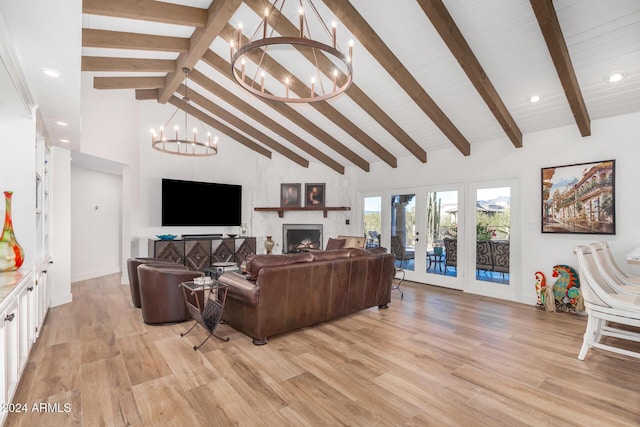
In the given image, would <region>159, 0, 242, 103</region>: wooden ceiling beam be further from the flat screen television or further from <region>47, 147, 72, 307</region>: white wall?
the flat screen television

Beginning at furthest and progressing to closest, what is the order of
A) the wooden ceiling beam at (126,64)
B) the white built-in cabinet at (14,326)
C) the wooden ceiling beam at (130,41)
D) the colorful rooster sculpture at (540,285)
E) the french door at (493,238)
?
the french door at (493,238)
the colorful rooster sculpture at (540,285)
the wooden ceiling beam at (126,64)
the wooden ceiling beam at (130,41)
the white built-in cabinet at (14,326)

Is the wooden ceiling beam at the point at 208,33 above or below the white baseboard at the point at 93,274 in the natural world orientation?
above

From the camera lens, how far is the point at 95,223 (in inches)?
263

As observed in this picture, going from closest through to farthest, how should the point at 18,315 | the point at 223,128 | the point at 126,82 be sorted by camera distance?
the point at 18,315 < the point at 126,82 < the point at 223,128

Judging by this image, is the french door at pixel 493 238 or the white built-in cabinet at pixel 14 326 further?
the french door at pixel 493 238

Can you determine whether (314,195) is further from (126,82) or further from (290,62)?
(126,82)

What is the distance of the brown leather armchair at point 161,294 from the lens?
3.69m

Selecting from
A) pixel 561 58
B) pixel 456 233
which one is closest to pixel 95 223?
pixel 456 233

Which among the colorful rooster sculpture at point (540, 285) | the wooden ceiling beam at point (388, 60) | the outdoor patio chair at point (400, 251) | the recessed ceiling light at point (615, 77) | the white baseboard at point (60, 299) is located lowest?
the white baseboard at point (60, 299)

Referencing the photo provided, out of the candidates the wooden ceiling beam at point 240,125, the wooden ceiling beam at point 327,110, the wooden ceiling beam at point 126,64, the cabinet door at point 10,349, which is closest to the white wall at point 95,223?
the wooden ceiling beam at point 240,125

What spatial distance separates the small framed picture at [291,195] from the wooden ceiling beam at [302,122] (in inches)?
66.3

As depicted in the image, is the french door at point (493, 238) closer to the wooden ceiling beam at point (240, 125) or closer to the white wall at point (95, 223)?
the wooden ceiling beam at point (240, 125)

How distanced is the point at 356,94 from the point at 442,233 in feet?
10.4

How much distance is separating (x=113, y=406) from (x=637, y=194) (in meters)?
6.01
